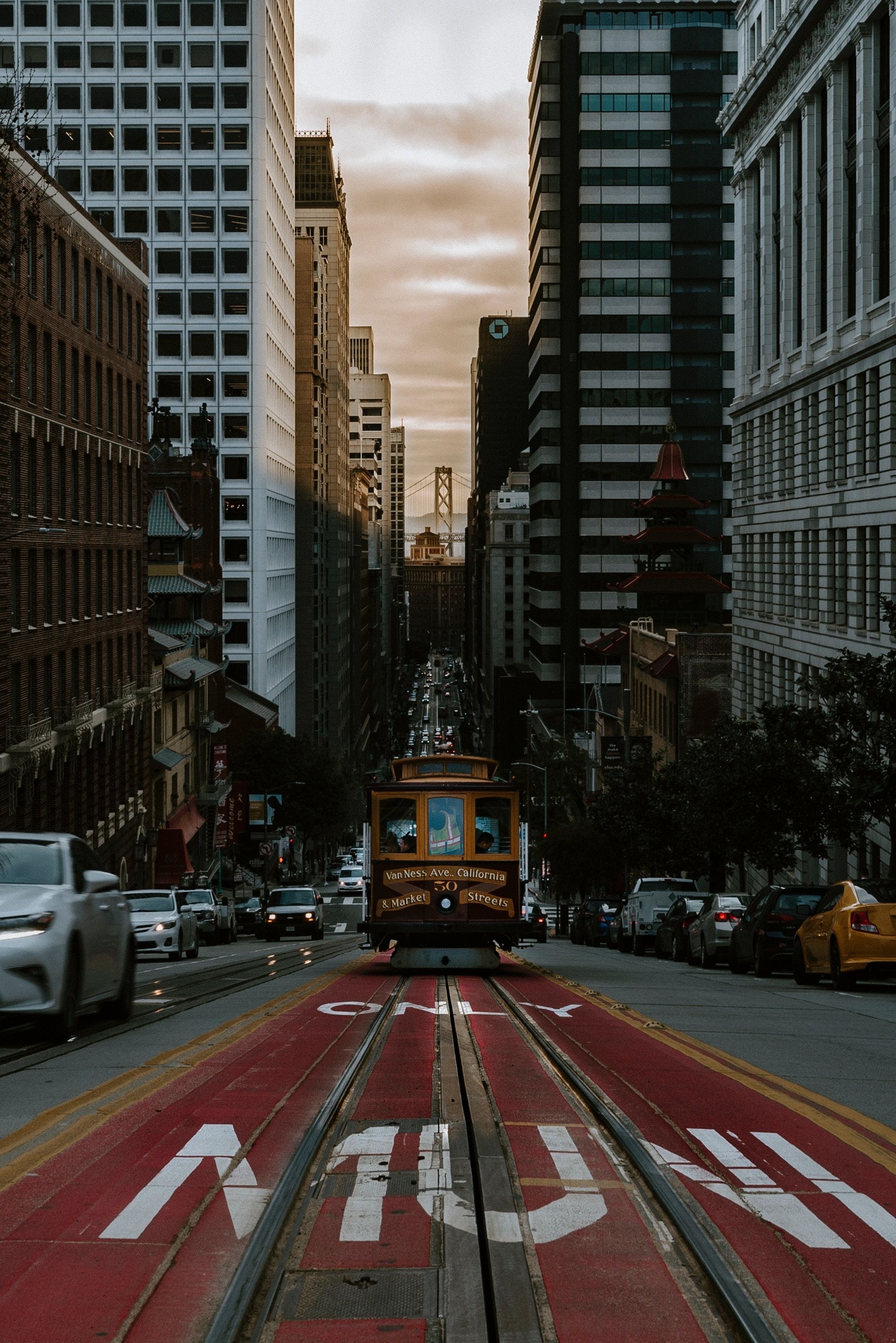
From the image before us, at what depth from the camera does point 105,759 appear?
5575 cm

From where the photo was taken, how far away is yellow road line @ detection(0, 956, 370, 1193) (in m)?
8.21

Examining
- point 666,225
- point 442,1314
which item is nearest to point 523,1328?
point 442,1314

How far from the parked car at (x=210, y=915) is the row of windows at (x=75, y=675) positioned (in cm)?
691

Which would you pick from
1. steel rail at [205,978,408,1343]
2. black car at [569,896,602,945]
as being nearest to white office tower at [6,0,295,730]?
black car at [569,896,602,945]

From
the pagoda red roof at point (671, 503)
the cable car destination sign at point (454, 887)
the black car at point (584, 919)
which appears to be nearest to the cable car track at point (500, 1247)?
the cable car destination sign at point (454, 887)

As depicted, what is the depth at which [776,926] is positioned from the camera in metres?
25.8

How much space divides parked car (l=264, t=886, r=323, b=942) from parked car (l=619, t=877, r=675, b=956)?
13.1 metres

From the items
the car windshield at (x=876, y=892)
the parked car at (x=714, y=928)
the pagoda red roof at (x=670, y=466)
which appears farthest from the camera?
the pagoda red roof at (x=670, y=466)

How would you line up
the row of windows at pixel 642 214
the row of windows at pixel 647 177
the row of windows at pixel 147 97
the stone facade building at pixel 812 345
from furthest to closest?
the row of windows at pixel 642 214, the row of windows at pixel 647 177, the row of windows at pixel 147 97, the stone facade building at pixel 812 345

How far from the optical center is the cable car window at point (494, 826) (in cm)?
2405

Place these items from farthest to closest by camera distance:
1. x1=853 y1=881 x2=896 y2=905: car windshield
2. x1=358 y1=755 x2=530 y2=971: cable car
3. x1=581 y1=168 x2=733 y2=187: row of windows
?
x1=581 y1=168 x2=733 y2=187: row of windows, x1=358 y1=755 x2=530 y2=971: cable car, x1=853 y1=881 x2=896 y2=905: car windshield

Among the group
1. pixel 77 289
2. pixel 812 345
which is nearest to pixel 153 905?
pixel 77 289

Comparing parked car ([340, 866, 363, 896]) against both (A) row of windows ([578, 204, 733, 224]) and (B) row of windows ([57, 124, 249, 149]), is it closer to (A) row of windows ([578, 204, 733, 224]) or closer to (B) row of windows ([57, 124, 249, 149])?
(B) row of windows ([57, 124, 249, 149])

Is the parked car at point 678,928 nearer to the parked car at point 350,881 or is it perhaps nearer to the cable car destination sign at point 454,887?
the cable car destination sign at point 454,887
